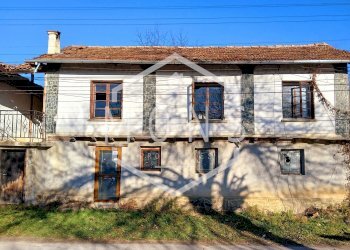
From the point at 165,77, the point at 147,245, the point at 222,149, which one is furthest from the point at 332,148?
the point at 147,245

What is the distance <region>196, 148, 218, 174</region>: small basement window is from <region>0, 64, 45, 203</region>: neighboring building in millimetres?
5828

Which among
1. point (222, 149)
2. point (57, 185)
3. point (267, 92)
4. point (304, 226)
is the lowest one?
point (304, 226)

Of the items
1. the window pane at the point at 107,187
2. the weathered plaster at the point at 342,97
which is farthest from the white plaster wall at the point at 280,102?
the window pane at the point at 107,187

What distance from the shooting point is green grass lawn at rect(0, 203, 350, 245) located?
37.4ft

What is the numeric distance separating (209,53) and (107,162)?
6.03m

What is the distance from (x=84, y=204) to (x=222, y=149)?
18.0 ft

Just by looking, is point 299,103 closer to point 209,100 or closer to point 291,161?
point 291,161

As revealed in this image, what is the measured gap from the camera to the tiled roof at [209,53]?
14.8m

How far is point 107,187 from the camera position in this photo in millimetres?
14875

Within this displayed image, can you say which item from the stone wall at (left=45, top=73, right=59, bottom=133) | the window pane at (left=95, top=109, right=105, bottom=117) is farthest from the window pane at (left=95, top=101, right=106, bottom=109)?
the stone wall at (left=45, top=73, right=59, bottom=133)

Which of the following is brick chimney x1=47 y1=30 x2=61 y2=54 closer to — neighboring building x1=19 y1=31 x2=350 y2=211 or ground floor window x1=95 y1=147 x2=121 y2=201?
neighboring building x1=19 y1=31 x2=350 y2=211

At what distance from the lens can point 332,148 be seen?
14641mm

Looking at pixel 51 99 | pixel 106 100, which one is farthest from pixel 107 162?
pixel 51 99

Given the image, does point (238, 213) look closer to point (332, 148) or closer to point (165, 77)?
point (332, 148)
